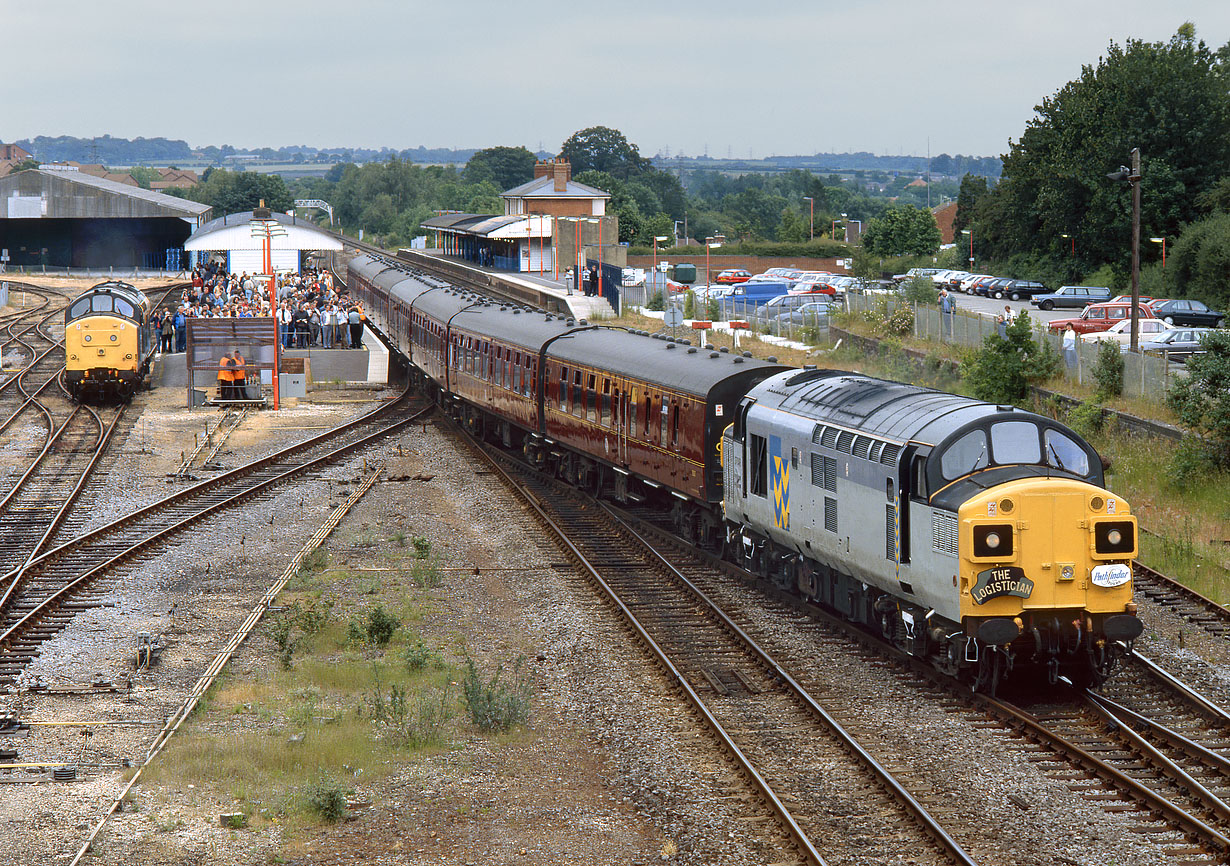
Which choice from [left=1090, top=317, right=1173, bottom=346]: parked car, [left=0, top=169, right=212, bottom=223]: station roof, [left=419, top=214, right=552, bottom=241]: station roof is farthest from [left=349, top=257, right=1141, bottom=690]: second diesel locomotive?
[left=0, top=169, right=212, bottom=223]: station roof

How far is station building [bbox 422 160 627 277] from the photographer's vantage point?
8625 centimetres

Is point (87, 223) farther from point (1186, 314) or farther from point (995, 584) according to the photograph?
point (995, 584)

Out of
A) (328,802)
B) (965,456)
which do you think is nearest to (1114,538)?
(965,456)

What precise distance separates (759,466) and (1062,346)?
17977mm

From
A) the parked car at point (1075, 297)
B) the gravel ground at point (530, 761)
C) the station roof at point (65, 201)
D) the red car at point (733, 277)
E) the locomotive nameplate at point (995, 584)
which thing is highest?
the station roof at point (65, 201)

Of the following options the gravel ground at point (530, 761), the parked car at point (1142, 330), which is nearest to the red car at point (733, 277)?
the parked car at point (1142, 330)

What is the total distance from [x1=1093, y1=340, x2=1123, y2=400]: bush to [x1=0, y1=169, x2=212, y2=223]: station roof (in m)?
70.1

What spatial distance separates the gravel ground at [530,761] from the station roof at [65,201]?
237 feet

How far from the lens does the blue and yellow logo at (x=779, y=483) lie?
18359 millimetres

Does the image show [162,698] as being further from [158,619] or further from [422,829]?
[422,829]

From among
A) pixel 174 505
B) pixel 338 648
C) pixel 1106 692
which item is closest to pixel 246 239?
→ pixel 174 505

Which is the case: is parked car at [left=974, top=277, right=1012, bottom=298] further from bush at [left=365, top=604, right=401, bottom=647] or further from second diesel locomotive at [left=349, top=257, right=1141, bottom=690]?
bush at [left=365, top=604, right=401, bottom=647]

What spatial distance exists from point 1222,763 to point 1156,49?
68030 millimetres

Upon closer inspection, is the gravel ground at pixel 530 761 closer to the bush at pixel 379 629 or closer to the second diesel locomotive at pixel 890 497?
the bush at pixel 379 629
